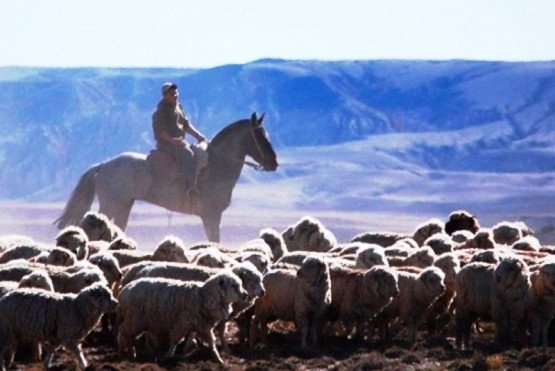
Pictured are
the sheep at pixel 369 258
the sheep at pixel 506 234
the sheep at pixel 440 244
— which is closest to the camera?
the sheep at pixel 369 258

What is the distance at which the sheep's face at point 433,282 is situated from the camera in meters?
20.8

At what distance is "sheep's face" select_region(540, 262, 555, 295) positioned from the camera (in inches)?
801

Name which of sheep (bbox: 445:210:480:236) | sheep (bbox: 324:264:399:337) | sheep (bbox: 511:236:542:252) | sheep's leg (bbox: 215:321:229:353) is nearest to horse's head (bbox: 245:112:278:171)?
sheep (bbox: 445:210:480:236)

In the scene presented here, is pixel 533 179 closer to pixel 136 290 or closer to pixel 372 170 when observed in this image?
pixel 372 170

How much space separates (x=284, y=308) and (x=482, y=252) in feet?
10.1

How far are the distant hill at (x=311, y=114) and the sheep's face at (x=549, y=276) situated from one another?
5565 inches

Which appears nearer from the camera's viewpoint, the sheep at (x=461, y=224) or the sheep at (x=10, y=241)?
the sheep at (x=10, y=241)

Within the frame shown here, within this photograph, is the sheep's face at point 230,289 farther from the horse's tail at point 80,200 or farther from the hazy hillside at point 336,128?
the hazy hillside at point 336,128

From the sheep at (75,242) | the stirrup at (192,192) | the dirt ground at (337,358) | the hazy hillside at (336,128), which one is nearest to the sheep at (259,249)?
the sheep at (75,242)

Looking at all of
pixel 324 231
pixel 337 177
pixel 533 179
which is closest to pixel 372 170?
pixel 337 177

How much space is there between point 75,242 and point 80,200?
12833 mm

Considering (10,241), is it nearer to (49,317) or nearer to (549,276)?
(49,317)

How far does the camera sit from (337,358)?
63.4 ft

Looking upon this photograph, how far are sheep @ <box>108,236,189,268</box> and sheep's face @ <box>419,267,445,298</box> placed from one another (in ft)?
10.6
